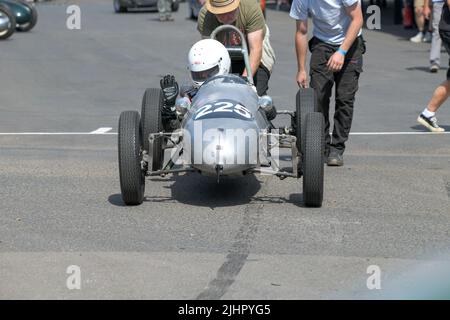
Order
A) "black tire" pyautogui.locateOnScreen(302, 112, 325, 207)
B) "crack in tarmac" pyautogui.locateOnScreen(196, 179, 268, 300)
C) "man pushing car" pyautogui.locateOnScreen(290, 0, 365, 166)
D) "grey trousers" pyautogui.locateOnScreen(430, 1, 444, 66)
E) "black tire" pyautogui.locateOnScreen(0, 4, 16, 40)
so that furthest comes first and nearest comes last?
"black tire" pyautogui.locateOnScreen(0, 4, 16, 40) < "grey trousers" pyautogui.locateOnScreen(430, 1, 444, 66) < "man pushing car" pyautogui.locateOnScreen(290, 0, 365, 166) < "black tire" pyautogui.locateOnScreen(302, 112, 325, 207) < "crack in tarmac" pyautogui.locateOnScreen(196, 179, 268, 300)

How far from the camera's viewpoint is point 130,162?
8.55 meters

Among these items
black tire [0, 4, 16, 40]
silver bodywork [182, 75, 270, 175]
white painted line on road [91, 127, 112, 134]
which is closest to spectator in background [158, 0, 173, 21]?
black tire [0, 4, 16, 40]

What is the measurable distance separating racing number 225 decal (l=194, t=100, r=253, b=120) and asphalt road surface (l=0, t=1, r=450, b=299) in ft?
2.34

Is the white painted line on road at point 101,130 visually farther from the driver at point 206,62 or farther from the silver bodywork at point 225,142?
the silver bodywork at point 225,142

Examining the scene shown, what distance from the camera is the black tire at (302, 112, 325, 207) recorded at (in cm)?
844

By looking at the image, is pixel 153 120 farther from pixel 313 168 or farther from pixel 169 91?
pixel 313 168

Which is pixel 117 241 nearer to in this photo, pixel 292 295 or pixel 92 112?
pixel 292 295

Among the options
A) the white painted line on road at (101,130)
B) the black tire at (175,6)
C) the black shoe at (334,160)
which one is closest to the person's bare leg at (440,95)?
the black shoe at (334,160)

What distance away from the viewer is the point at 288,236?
25.5ft

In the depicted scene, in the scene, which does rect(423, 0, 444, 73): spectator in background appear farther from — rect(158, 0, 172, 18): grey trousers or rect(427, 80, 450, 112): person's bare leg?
rect(158, 0, 172, 18): grey trousers

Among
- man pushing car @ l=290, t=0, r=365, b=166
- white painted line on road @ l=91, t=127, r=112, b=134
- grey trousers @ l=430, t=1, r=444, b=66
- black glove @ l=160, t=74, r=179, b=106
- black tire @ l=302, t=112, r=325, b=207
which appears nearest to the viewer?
black tire @ l=302, t=112, r=325, b=207

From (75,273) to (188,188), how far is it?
2.92 meters

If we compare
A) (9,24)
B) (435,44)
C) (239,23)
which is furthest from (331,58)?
(9,24)
